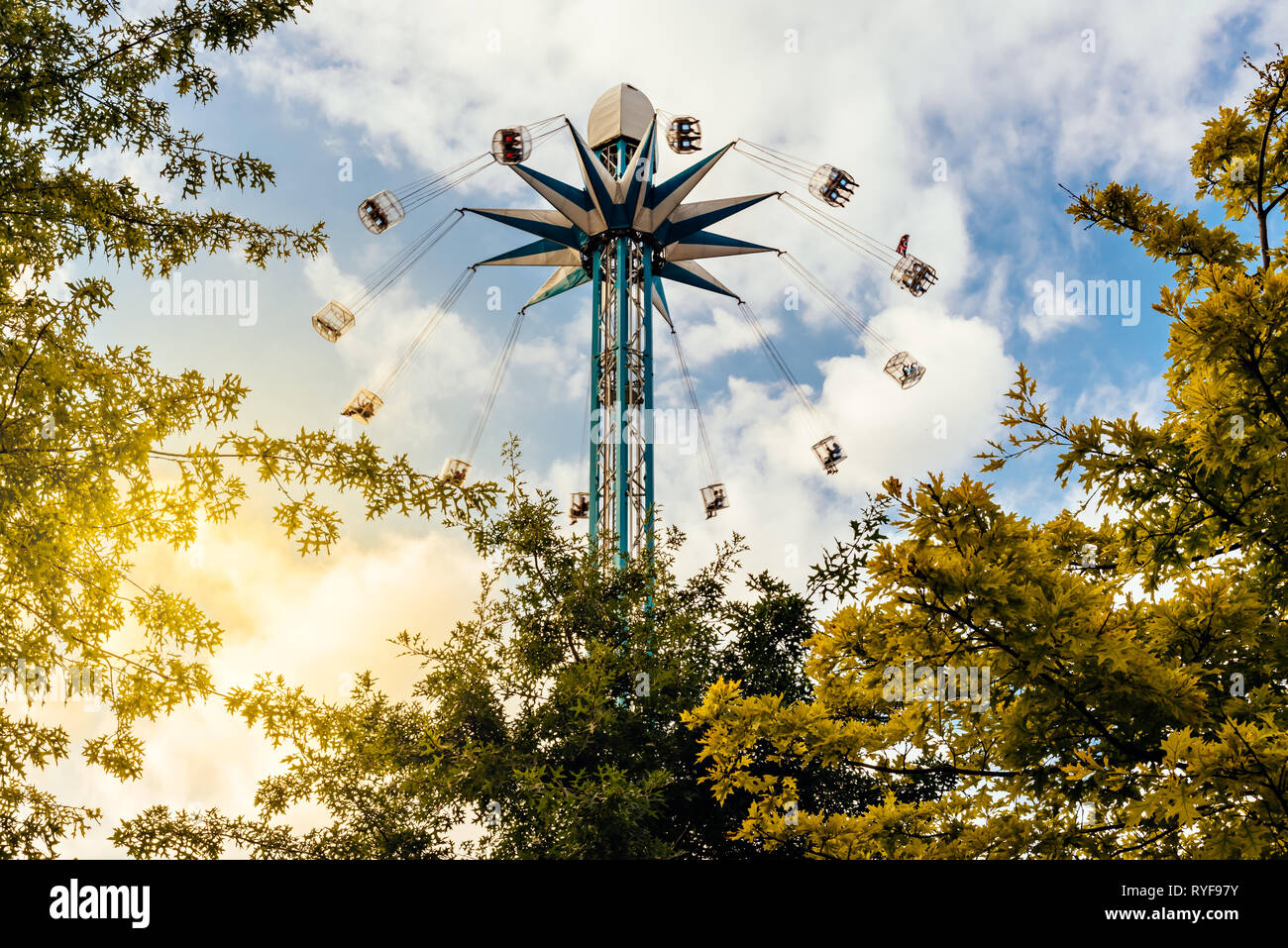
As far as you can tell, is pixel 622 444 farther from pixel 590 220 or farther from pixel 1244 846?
pixel 1244 846

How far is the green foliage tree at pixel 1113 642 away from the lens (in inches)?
242

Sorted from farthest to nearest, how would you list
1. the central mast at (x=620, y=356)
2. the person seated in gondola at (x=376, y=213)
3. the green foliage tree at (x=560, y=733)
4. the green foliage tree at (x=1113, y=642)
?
1. the person seated in gondola at (x=376, y=213)
2. the central mast at (x=620, y=356)
3. the green foliage tree at (x=560, y=733)
4. the green foliage tree at (x=1113, y=642)

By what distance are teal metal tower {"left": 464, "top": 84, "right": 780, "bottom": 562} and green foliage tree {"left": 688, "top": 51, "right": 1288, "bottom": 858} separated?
42.8ft

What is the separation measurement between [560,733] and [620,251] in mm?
16182

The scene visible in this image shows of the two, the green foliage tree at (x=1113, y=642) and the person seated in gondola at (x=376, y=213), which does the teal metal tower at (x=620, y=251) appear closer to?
the person seated in gondola at (x=376, y=213)

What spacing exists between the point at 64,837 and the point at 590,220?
71.6 feet

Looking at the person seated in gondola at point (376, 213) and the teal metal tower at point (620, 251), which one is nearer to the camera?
→ the teal metal tower at point (620, 251)

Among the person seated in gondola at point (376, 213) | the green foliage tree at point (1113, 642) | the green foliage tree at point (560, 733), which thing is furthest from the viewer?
the person seated in gondola at point (376, 213)

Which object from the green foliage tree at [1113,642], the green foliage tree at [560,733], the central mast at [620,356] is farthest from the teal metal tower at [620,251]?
the green foliage tree at [1113,642]

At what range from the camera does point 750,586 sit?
15.5m

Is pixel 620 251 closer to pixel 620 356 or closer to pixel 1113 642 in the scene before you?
pixel 620 356

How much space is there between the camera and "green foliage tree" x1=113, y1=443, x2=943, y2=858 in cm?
1155

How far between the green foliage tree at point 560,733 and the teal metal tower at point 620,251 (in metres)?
6.49
